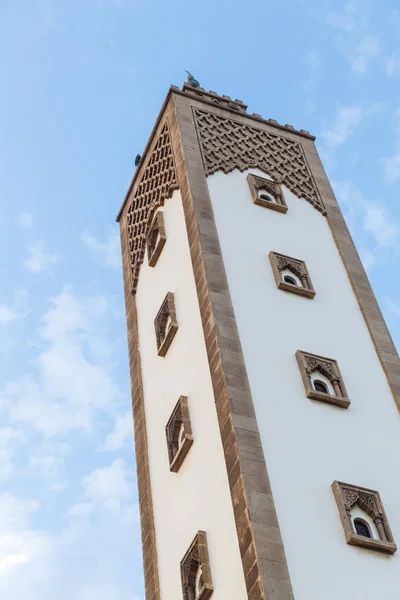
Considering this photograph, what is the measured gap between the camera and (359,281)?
15883mm

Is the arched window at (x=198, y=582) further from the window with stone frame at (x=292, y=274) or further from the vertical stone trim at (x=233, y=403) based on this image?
the window with stone frame at (x=292, y=274)

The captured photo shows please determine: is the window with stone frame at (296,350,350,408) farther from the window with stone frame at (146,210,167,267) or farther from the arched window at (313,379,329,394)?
the window with stone frame at (146,210,167,267)

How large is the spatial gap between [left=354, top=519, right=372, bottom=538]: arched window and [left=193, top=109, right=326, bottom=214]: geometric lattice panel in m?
6.67

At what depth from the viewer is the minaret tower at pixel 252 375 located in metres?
11.4

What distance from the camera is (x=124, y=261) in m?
18.8

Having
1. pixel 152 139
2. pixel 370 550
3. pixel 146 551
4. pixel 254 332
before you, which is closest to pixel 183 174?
pixel 152 139

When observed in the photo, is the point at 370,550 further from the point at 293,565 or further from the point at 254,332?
the point at 254,332

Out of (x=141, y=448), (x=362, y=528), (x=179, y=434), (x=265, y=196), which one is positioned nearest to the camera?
(x=362, y=528)

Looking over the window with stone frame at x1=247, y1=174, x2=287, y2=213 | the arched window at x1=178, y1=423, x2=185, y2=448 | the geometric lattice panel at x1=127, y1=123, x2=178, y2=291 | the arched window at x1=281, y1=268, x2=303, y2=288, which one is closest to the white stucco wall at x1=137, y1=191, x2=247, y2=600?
the arched window at x1=178, y1=423, x2=185, y2=448

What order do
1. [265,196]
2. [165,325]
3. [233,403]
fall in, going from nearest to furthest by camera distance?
[233,403] → [165,325] → [265,196]

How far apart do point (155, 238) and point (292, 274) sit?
291 cm

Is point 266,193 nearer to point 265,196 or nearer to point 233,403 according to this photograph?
point 265,196

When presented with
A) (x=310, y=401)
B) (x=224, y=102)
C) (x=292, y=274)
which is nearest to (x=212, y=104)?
(x=224, y=102)

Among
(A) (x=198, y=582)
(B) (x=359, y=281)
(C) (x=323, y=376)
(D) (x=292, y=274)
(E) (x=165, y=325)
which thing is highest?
(B) (x=359, y=281)
